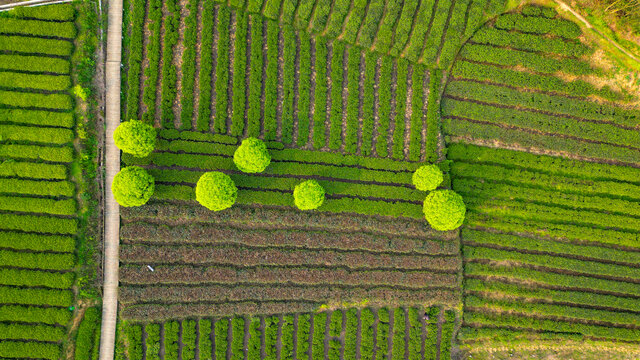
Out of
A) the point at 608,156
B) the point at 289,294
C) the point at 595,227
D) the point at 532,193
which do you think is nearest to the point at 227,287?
the point at 289,294

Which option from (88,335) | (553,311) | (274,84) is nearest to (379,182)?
(274,84)

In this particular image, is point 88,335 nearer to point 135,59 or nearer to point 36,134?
point 36,134

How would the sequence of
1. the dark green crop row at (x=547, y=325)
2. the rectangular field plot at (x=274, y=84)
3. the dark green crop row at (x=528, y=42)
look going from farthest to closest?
the dark green crop row at (x=528, y=42) → the dark green crop row at (x=547, y=325) → the rectangular field plot at (x=274, y=84)

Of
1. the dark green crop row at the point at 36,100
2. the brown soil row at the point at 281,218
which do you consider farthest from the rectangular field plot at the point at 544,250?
the dark green crop row at the point at 36,100

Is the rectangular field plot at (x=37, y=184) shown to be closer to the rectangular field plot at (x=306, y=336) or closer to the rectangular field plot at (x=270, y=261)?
the rectangular field plot at (x=270, y=261)

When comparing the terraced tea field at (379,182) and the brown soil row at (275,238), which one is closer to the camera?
the brown soil row at (275,238)

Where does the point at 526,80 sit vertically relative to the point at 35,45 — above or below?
below

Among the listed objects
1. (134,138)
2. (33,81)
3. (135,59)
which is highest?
(135,59)
